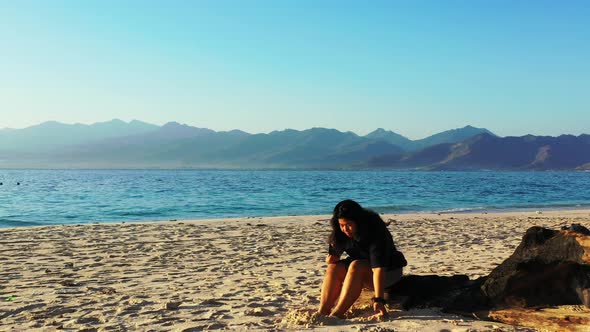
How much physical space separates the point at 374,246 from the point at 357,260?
28 centimetres

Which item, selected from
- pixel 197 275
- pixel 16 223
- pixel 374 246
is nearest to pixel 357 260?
pixel 374 246

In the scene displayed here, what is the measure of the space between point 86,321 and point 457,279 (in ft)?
14.0

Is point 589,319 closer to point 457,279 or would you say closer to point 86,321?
point 457,279

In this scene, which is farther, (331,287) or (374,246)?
(331,287)

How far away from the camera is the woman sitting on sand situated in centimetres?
551

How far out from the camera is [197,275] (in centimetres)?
859

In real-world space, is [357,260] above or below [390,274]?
above

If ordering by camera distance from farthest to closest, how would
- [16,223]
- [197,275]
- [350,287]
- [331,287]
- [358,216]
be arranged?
[16,223]
[197,275]
[331,287]
[350,287]
[358,216]

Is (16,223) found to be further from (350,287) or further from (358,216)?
(358,216)

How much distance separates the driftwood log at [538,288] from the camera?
508 centimetres

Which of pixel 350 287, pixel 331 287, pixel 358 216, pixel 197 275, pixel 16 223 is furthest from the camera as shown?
pixel 16 223

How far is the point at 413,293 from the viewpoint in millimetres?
6055

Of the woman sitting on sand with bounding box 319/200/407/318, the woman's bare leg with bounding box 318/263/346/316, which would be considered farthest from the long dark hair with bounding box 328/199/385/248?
the woman's bare leg with bounding box 318/263/346/316

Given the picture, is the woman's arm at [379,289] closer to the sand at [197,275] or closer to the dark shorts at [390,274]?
the sand at [197,275]
